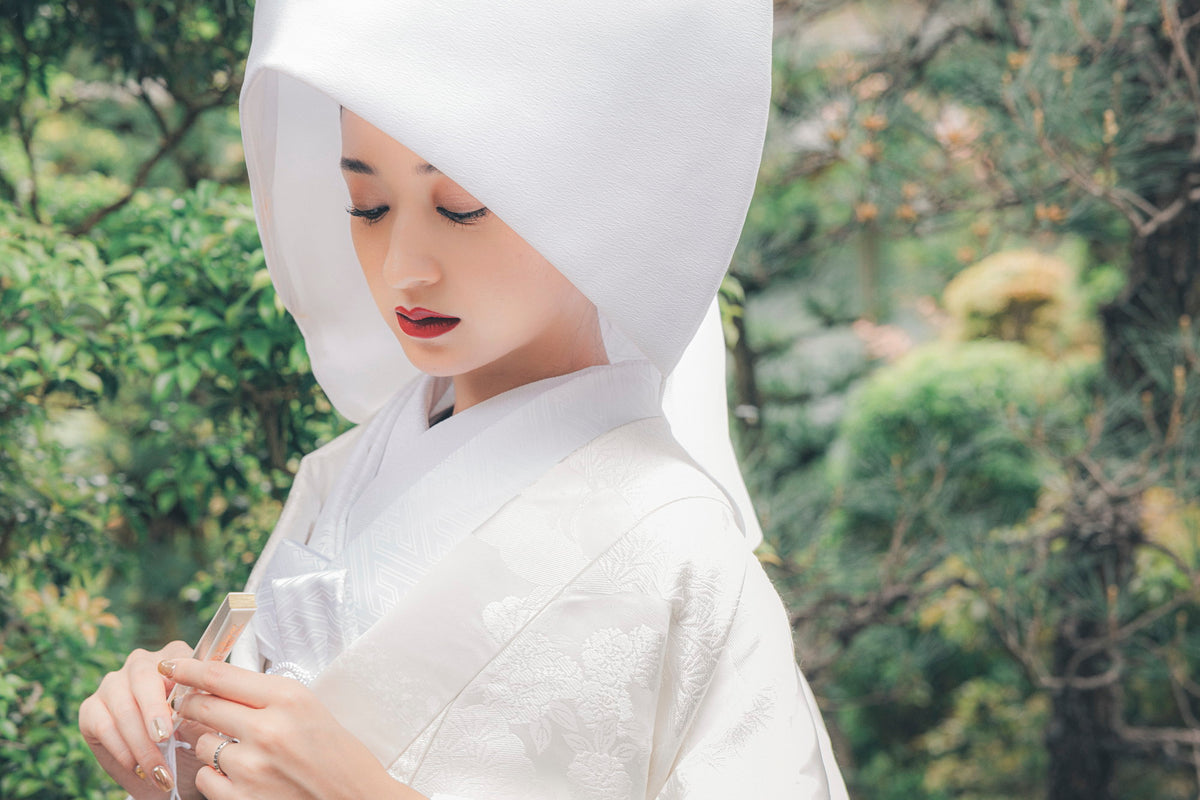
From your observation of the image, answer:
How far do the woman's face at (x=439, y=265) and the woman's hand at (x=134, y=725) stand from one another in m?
0.32

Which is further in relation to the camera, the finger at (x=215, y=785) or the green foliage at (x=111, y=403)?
the green foliage at (x=111, y=403)

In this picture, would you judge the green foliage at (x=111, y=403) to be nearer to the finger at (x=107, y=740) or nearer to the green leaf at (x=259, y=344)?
the green leaf at (x=259, y=344)

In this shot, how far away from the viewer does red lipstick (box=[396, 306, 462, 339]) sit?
82 centimetres

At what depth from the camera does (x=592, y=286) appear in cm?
72

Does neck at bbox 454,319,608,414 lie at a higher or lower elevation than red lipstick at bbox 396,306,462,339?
lower

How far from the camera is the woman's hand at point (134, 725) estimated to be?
0.78 m

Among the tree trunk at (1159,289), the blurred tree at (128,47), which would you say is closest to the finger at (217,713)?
the blurred tree at (128,47)

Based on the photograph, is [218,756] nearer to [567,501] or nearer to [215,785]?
[215,785]

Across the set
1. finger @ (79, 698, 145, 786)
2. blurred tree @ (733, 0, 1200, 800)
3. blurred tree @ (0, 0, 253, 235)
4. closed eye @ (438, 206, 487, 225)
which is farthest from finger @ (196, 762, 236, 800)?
blurred tree @ (733, 0, 1200, 800)

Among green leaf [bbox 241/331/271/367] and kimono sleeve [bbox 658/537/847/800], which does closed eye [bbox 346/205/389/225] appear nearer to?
kimono sleeve [bbox 658/537/847/800]

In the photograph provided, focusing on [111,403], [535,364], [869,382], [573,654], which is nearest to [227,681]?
[573,654]

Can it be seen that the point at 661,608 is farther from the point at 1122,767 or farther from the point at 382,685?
the point at 1122,767

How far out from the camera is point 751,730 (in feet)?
2.50

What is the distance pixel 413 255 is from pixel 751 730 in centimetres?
42
